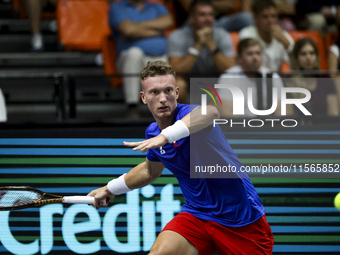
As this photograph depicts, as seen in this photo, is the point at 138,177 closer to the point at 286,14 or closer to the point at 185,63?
the point at 185,63

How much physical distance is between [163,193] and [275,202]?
97cm

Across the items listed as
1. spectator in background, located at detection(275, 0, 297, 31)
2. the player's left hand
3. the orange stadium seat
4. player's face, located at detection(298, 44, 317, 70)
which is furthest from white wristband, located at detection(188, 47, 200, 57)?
the player's left hand

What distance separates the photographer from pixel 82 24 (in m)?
6.06

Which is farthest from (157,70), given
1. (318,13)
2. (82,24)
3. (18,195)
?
(318,13)

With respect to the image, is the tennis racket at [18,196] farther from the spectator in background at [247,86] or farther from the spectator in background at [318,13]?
the spectator in background at [318,13]

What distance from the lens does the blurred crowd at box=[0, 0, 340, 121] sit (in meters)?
4.03

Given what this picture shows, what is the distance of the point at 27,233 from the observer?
12.7 ft

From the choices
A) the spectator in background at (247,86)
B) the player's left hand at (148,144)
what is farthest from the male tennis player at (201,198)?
the spectator in background at (247,86)

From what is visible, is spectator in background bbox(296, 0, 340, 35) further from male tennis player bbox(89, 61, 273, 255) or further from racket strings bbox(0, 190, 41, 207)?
racket strings bbox(0, 190, 41, 207)

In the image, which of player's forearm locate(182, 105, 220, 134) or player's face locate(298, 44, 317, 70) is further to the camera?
player's face locate(298, 44, 317, 70)

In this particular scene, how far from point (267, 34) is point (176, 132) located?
10.00ft

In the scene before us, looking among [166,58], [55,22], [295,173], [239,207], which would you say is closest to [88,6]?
[55,22]

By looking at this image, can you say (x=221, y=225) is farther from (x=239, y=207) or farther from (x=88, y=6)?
(x=88, y=6)

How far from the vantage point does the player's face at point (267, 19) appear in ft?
16.6
